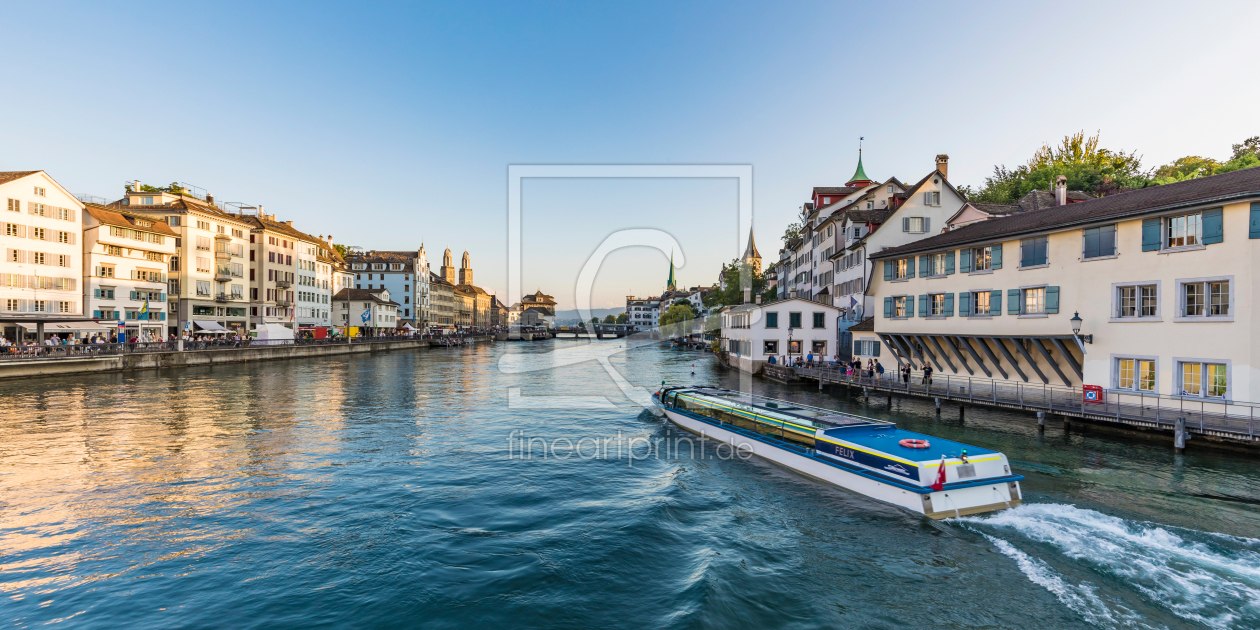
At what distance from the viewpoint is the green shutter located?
24188 millimetres

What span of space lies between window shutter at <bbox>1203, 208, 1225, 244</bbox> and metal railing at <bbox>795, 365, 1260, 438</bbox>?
6.13 m

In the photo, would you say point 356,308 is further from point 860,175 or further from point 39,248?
point 860,175

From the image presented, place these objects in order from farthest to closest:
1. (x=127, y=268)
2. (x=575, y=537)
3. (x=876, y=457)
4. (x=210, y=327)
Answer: (x=210, y=327) → (x=127, y=268) → (x=876, y=457) → (x=575, y=537)

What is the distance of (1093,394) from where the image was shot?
2556 cm

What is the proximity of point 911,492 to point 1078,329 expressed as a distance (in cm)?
1690

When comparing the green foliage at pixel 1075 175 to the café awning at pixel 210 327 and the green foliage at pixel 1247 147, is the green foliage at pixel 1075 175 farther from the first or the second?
the café awning at pixel 210 327

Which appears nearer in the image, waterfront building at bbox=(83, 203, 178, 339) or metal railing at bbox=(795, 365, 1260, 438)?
metal railing at bbox=(795, 365, 1260, 438)

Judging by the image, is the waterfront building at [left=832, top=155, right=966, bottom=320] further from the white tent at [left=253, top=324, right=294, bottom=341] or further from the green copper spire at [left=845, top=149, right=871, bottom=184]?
the white tent at [left=253, top=324, right=294, bottom=341]

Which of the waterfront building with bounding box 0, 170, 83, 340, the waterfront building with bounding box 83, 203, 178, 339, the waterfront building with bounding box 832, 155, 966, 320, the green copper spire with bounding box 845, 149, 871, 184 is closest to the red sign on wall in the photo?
the waterfront building with bounding box 832, 155, 966, 320

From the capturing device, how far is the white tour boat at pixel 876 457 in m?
15.8

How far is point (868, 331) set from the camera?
43.9 metres

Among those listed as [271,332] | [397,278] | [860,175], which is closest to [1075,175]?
[860,175]

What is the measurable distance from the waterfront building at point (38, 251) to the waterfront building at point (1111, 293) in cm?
7967

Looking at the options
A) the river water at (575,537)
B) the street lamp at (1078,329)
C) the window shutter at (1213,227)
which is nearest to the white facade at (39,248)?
the river water at (575,537)
